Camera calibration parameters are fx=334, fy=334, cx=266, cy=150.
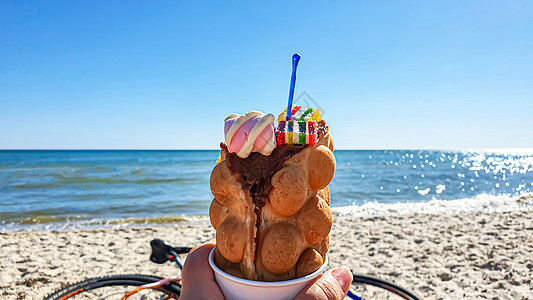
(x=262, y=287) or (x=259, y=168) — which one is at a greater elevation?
(x=259, y=168)

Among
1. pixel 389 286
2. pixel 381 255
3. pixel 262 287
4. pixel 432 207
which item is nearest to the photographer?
pixel 262 287

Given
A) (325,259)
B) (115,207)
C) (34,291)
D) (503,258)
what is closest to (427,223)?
(503,258)

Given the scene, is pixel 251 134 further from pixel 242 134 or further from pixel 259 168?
pixel 259 168

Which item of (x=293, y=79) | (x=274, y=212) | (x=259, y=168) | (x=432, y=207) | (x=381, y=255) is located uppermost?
(x=293, y=79)

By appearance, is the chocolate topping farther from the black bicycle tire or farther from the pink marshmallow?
the black bicycle tire

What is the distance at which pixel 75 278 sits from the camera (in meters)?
4.88

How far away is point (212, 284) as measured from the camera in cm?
171

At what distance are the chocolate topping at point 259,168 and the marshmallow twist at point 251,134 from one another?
5 centimetres

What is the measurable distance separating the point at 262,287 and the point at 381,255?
4.98 meters

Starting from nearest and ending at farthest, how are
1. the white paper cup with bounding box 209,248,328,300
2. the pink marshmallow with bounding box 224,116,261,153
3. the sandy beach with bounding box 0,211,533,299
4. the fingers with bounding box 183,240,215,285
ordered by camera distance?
1. the white paper cup with bounding box 209,248,328,300
2. the pink marshmallow with bounding box 224,116,261,153
3. the fingers with bounding box 183,240,215,285
4. the sandy beach with bounding box 0,211,533,299

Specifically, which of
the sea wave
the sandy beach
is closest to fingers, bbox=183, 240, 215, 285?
the sandy beach

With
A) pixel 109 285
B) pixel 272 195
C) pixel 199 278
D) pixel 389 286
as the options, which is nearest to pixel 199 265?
pixel 199 278

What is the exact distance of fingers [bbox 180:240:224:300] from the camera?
1.66m

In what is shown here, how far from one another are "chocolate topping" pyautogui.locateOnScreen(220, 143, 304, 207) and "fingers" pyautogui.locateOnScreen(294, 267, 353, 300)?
0.46 meters
